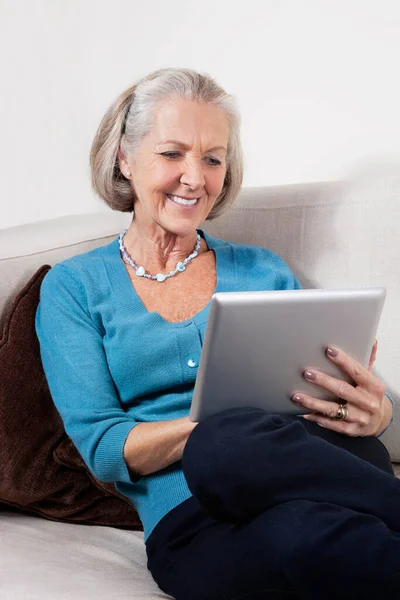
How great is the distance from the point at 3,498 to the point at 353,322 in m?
0.72

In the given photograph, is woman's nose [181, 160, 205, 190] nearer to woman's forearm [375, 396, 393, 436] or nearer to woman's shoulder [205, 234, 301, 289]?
woman's shoulder [205, 234, 301, 289]

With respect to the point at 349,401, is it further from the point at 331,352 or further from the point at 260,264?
the point at 260,264

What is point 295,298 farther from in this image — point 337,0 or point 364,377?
point 337,0

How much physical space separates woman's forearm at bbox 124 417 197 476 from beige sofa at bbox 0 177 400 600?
0.58 feet

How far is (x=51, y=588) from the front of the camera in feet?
4.06

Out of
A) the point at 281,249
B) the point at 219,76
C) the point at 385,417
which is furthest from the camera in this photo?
the point at 219,76

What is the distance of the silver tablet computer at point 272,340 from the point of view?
119 centimetres

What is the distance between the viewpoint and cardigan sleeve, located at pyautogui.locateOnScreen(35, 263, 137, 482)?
1.42 metres

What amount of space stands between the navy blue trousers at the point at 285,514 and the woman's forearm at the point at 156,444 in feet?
0.57

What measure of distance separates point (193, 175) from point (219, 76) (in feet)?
2.95

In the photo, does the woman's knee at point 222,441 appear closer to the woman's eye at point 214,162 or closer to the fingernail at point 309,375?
the fingernail at point 309,375

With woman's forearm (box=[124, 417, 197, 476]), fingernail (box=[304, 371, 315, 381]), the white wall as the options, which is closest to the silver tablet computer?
fingernail (box=[304, 371, 315, 381])

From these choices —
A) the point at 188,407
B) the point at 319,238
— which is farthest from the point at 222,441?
the point at 319,238

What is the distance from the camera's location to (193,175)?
164 cm
